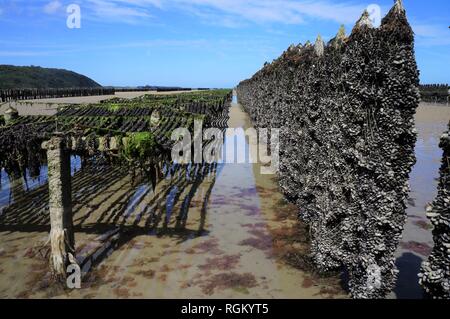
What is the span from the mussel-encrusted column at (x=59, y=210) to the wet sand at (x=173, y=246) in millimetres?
530

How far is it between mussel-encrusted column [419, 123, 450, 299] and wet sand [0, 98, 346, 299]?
122 inches

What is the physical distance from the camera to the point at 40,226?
11.2 metres

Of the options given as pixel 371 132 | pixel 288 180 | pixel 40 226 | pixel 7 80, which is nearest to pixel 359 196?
pixel 371 132

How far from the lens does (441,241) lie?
15.0 feet

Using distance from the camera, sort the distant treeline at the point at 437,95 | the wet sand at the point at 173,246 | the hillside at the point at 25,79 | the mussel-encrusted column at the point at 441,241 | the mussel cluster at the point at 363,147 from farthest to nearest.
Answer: the hillside at the point at 25,79 → the distant treeline at the point at 437,95 → the wet sand at the point at 173,246 → the mussel cluster at the point at 363,147 → the mussel-encrusted column at the point at 441,241

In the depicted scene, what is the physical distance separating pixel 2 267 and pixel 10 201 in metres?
5.25

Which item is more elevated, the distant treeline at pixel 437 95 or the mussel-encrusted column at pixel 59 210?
the distant treeline at pixel 437 95

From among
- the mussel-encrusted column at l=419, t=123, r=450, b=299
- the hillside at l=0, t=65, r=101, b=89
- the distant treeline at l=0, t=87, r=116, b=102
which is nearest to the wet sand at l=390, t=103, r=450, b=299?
the mussel-encrusted column at l=419, t=123, r=450, b=299

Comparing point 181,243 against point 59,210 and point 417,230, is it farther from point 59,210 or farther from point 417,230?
point 417,230

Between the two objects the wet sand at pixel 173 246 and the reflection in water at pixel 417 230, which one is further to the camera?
the reflection in water at pixel 417 230

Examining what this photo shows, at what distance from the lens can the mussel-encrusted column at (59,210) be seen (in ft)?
25.9

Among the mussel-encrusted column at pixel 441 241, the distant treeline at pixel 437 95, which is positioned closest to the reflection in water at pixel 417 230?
the mussel-encrusted column at pixel 441 241

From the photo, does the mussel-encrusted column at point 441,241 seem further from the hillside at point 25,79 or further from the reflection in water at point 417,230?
the hillside at point 25,79

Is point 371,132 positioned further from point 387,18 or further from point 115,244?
point 115,244
